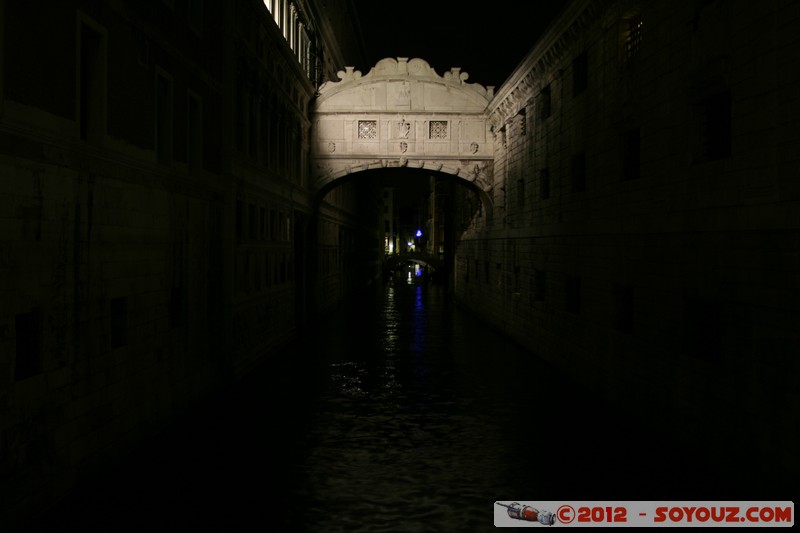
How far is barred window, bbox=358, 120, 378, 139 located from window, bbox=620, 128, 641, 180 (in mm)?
16615

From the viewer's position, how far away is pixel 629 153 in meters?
15.9

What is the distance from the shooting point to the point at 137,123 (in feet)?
40.1

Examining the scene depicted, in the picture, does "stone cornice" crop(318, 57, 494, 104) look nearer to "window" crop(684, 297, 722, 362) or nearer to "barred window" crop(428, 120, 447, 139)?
"barred window" crop(428, 120, 447, 139)

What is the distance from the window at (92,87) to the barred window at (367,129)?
20.7 meters

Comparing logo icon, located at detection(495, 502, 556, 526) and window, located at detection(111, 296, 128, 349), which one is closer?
logo icon, located at detection(495, 502, 556, 526)

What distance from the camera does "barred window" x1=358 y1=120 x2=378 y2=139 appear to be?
31.2 metres

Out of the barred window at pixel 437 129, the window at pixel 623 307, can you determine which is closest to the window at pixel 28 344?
the window at pixel 623 307

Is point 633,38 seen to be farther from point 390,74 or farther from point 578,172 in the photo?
point 390,74

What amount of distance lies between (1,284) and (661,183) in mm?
10548

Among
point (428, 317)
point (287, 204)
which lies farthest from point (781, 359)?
point (428, 317)

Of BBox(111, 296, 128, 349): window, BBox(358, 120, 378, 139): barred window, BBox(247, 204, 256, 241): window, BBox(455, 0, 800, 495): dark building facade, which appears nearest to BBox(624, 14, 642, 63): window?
BBox(455, 0, 800, 495): dark building facade

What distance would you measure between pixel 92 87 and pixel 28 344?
3935 mm

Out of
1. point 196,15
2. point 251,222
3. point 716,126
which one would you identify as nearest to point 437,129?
point 251,222

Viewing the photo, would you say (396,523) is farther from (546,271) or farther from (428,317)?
(428,317)
